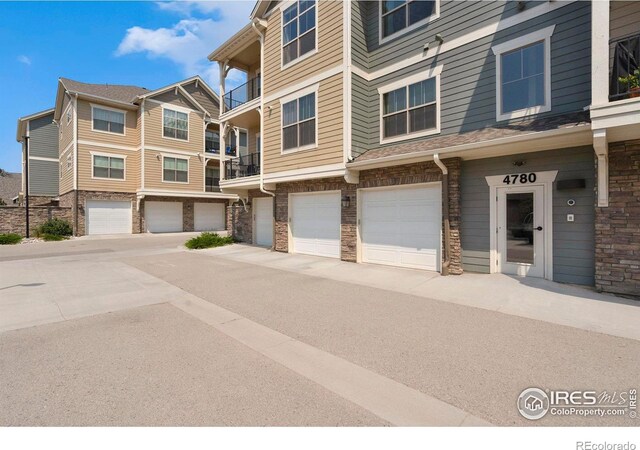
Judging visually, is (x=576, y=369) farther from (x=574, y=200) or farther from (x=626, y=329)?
(x=574, y=200)

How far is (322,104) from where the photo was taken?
1027 centimetres

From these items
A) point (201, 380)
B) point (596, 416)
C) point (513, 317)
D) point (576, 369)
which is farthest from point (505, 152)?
point (201, 380)

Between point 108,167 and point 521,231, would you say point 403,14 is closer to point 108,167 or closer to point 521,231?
point 521,231

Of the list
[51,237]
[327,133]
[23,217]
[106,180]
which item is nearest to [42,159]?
[23,217]

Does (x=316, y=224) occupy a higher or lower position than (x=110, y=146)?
lower

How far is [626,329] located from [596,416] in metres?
2.72

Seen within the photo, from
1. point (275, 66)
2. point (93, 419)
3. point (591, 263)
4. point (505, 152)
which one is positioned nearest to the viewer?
point (93, 419)

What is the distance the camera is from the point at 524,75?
7559 millimetres

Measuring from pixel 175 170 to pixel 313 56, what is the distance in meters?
16.6

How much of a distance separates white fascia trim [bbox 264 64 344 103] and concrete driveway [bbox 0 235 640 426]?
7175mm

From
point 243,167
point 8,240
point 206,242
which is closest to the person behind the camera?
point 206,242

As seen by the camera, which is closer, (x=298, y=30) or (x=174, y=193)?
(x=298, y=30)

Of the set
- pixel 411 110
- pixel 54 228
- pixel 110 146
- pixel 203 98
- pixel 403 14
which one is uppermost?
pixel 203 98

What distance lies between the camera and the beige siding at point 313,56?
9914 mm
